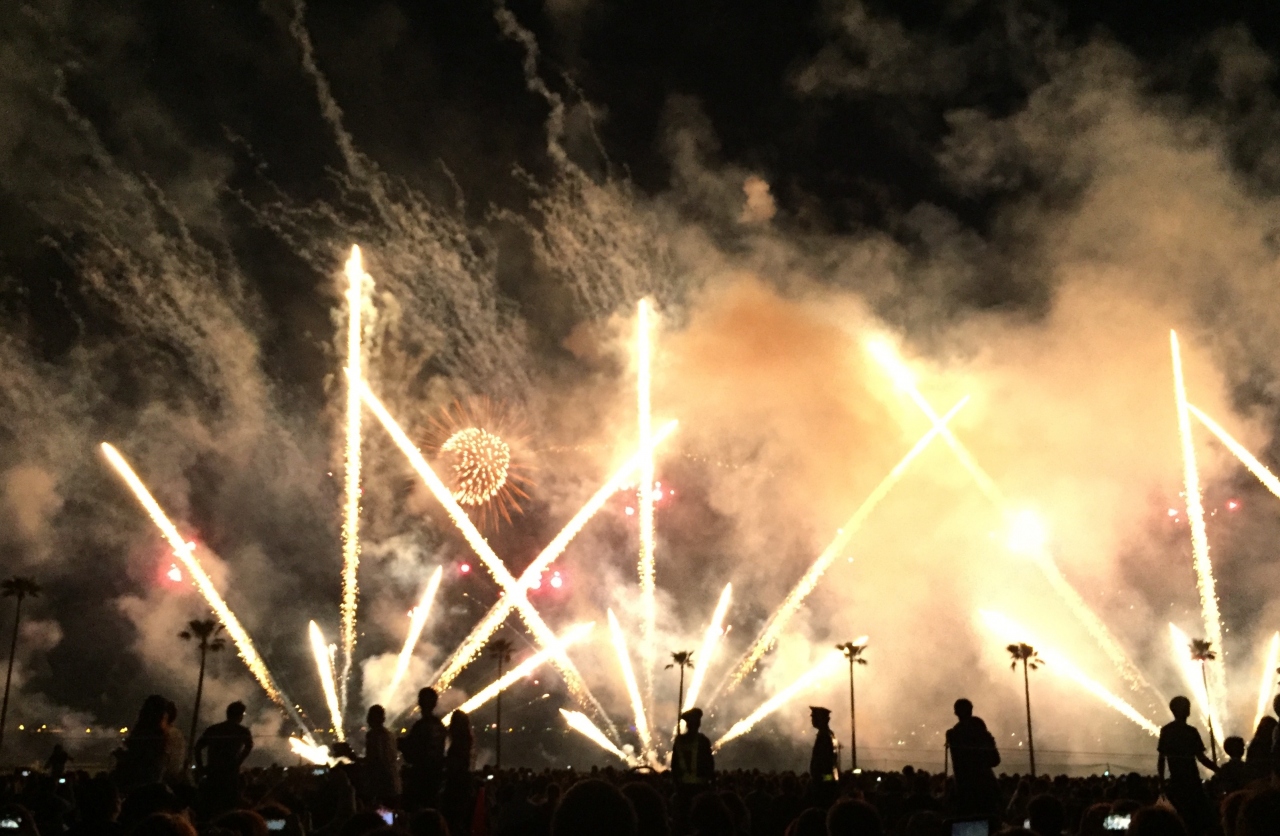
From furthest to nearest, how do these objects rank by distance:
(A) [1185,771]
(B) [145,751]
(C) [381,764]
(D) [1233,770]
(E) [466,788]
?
(D) [1233,770] < (C) [381,764] < (E) [466,788] < (A) [1185,771] < (B) [145,751]

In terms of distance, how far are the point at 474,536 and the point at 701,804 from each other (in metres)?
29.4

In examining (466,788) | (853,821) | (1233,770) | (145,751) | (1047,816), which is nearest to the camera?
(853,821)

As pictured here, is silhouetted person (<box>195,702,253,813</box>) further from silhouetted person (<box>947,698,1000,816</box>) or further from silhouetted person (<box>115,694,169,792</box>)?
silhouetted person (<box>947,698,1000,816</box>)

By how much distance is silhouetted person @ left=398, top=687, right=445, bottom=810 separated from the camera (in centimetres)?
1086

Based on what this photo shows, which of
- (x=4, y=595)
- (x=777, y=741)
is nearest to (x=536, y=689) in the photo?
(x=777, y=741)

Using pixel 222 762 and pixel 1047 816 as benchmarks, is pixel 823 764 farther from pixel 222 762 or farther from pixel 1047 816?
pixel 222 762

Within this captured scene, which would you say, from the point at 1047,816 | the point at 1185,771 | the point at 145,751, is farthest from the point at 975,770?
the point at 145,751

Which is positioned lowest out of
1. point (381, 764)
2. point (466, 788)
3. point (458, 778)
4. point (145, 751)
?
point (466, 788)

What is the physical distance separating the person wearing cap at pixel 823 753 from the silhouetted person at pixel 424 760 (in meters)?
3.92

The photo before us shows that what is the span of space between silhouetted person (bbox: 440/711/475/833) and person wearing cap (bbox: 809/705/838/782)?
3.61 meters

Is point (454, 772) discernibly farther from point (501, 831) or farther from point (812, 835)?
point (812, 835)

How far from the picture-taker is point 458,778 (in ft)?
35.6

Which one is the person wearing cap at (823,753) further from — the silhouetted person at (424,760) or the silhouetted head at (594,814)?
the silhouetted head at (594,814)

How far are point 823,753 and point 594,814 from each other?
7746 mm
